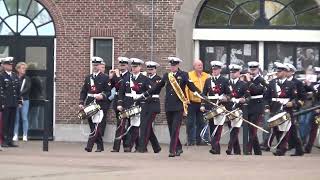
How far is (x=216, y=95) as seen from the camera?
1709cm

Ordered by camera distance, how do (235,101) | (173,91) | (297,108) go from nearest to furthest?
1. (173,91)
2. (297,108)
3. (235,101)

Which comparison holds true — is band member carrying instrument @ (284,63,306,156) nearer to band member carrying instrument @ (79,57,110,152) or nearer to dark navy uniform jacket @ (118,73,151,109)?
dark navy uniform jacket @ (118,73,151,109)

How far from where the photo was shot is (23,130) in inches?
822

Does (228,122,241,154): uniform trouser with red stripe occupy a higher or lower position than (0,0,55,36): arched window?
lower

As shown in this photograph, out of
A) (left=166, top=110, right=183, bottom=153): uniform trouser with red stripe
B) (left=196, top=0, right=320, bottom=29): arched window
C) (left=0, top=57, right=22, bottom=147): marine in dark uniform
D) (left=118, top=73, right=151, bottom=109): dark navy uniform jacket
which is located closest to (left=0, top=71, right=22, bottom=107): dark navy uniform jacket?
(left=0, top=57, right=22, bottom=147): marine in dark uniform

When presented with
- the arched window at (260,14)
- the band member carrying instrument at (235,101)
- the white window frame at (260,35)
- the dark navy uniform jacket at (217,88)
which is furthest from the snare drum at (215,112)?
the arched window at (260,14)

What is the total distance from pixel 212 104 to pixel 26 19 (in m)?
7.55

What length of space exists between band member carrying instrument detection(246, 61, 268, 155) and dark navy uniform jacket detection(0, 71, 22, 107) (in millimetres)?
5750

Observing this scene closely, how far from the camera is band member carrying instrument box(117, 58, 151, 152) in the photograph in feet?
55.3

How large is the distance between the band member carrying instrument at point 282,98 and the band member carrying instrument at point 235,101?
58cm

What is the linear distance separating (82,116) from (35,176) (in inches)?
172

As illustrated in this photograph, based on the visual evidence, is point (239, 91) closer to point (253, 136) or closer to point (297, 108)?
point (253, 136)

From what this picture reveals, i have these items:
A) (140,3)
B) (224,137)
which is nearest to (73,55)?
(140,3)

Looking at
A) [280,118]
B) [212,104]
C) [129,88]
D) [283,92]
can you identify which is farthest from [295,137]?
[129,88]
